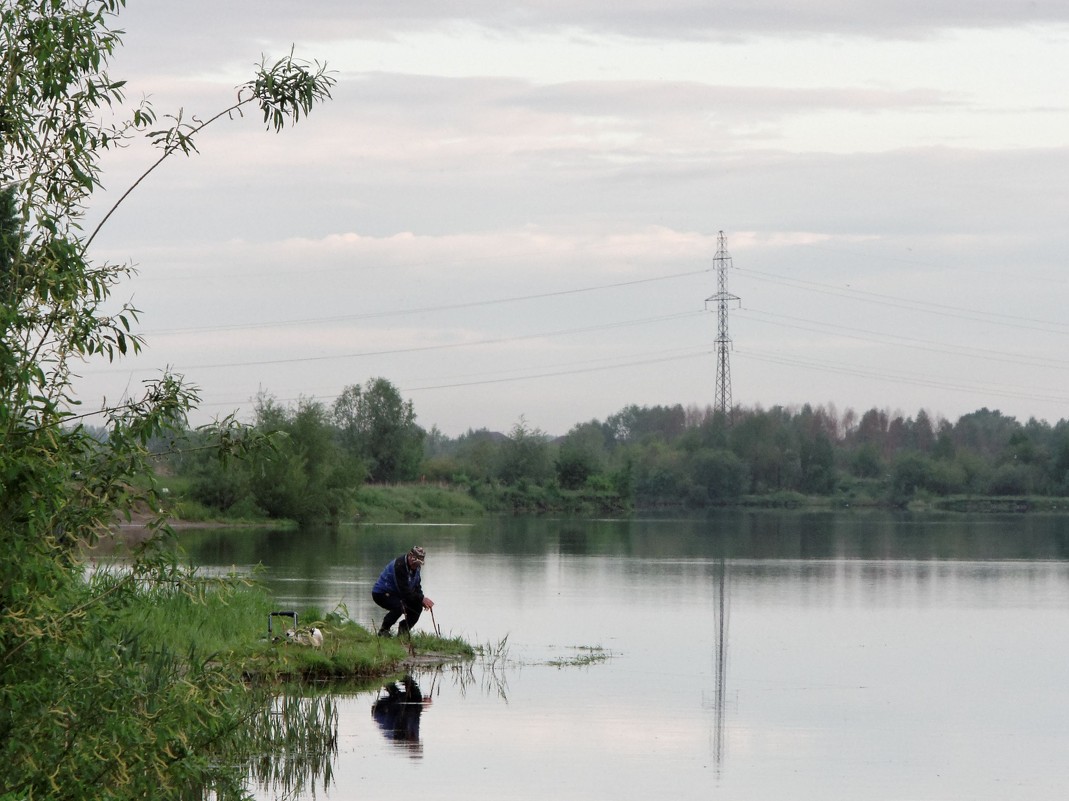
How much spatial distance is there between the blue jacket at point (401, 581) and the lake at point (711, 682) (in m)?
1.31

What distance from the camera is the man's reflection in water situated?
44.7 ft

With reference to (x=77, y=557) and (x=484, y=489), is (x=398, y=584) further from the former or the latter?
(x=484, y=489)

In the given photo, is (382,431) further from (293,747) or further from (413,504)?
(293,747)

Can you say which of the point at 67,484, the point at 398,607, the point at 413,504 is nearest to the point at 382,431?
the point at 413,504

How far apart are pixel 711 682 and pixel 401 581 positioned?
13.6 feet

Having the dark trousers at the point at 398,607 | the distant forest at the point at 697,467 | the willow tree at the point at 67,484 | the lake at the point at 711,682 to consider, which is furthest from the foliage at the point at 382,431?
the willow tree at the point at 67,484

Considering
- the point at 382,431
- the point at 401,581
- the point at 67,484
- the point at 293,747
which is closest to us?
the point at 67,484

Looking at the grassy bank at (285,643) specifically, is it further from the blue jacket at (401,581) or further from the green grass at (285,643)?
the blue jacket at (401,581)

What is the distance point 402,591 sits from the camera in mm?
19141

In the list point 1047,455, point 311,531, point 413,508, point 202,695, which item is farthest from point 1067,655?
point 1047,455

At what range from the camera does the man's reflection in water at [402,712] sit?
1363cm

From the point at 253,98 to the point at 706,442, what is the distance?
90845mm

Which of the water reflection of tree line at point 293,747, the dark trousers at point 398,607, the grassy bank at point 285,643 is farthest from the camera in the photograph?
the dark trousers at point 398,607

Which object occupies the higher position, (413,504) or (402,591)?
(413,504)
